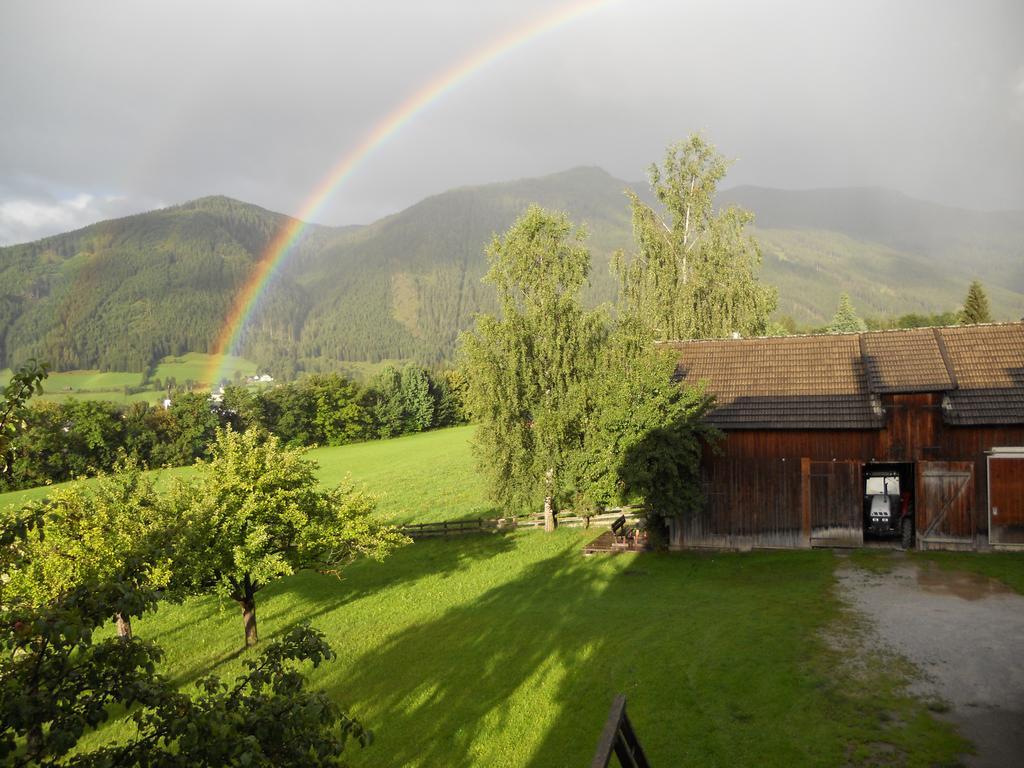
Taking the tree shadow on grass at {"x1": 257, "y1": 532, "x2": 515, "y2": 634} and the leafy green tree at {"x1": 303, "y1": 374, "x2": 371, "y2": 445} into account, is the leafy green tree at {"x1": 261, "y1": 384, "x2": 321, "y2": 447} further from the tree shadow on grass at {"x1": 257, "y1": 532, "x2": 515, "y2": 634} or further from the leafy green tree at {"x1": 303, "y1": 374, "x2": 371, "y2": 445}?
the tree shadow on grass at {"x1": 257, "y1": 532, "x2": 515, "y2": 634}

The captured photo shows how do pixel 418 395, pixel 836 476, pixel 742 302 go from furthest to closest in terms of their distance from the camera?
1. pixel 418 395
2. pixel 742 302
3. pixel 836 476

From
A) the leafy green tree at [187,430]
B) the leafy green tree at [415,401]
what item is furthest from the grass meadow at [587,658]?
the leafy green tree at [415,401]

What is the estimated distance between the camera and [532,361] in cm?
2970

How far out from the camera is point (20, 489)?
6912cm

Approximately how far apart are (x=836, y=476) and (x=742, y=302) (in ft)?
66.2

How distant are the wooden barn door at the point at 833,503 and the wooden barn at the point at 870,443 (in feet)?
0.11

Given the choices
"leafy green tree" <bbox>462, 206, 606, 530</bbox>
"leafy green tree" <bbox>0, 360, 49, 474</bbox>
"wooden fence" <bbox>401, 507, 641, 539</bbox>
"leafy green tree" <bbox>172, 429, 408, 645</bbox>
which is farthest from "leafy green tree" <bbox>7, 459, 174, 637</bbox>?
"wooden fence" <bbox>401, 507, 641, 539</bbox>

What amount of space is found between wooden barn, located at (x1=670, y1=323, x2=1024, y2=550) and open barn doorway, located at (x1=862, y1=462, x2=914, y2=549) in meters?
0.07

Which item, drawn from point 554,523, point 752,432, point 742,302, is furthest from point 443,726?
point 742,302

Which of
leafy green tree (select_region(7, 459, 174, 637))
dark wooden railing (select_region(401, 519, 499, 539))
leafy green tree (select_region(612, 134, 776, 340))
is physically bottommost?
dark wooden railing (select_region(401, 519, 499, 539))

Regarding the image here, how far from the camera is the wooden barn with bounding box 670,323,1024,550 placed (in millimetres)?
21094

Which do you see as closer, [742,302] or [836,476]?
[836,476]

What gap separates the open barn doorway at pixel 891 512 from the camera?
2250 cm

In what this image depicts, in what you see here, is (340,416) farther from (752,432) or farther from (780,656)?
(780,656)
